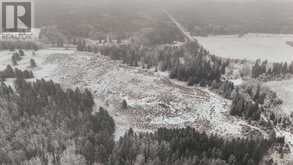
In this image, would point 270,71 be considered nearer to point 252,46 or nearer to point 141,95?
point 141,95

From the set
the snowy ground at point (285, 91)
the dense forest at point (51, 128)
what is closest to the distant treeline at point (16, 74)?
the dense forest at point (51, 128)

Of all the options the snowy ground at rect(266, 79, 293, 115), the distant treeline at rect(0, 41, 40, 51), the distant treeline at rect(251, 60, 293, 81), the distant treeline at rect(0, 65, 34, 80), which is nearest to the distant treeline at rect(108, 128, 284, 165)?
the snowy ground at rect(266, 79, 293, 115)

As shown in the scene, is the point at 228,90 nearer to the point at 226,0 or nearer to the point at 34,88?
the point at 34,88

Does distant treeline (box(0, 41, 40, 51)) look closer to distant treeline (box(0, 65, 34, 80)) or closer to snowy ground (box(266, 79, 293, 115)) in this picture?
distant treeline (box(0, 65, 34, 80))

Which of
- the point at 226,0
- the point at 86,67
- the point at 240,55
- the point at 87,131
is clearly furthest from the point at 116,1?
the point at 87,131

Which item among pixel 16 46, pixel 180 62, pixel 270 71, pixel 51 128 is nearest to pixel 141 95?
pixel 51 128
